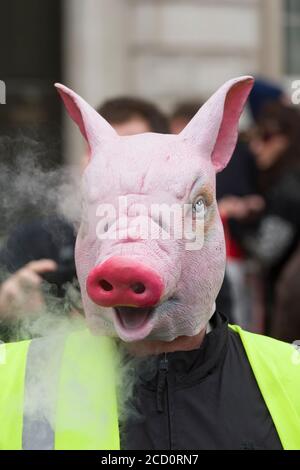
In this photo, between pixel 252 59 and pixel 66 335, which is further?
pixel 252 59

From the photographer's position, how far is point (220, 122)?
2.24m

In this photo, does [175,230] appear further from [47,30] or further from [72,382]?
[47,30]

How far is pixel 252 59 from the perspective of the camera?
8.27 meters

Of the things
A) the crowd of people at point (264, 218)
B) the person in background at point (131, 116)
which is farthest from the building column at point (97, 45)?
the person in background at point (131, 116)

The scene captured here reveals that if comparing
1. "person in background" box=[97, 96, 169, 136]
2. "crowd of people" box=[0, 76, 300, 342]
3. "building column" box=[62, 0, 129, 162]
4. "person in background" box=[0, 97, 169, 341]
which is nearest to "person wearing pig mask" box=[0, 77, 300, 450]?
"person in background" box=[0, 97, 169, 341]

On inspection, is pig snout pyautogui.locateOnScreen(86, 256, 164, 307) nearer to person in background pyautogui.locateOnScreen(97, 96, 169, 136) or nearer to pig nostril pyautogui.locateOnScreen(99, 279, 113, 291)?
pig nostril pyautogui.locateOnScreen(99, 279, 113, 291)

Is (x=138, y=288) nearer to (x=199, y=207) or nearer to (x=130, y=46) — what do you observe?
(x=199, y=207)

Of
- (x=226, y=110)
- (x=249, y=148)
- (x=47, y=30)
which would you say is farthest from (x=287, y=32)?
(x=226, y=110)

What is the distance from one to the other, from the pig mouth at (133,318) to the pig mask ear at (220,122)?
0.42 meters

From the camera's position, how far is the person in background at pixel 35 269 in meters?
2.38

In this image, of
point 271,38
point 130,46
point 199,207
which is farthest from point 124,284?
point 271,38

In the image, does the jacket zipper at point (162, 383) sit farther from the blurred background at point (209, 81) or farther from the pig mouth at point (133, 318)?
the blurred background at point (209, 81)

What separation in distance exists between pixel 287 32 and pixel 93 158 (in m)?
6.97

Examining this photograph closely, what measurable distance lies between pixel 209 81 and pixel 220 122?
5.77 metres
